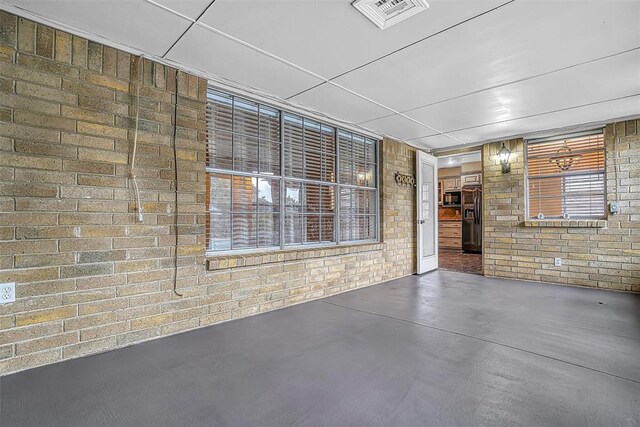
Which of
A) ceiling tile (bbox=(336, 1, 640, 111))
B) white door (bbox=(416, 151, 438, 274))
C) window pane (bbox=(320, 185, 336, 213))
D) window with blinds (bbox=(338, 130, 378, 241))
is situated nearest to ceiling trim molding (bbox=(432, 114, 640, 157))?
white door (bbox=(416, 151, 438, 274))

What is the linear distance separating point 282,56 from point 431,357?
274 cm

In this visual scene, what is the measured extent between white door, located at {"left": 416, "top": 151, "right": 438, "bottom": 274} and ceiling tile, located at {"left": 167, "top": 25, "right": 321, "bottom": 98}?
10.7ft

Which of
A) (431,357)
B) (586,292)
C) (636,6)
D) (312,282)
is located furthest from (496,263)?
(636,6)

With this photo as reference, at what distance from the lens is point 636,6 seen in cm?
203

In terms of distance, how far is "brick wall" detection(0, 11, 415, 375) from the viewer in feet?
6.85

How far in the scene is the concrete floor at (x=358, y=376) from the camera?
165 centimetres

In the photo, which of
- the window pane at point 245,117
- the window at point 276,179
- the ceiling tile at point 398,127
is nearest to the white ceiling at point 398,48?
the window pane at point 245,117

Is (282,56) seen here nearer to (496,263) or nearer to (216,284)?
(216,284)

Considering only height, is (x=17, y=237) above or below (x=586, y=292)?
above

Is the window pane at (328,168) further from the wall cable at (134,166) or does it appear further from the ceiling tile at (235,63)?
the wall cable at (134,166)

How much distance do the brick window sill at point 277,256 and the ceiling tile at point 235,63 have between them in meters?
1.80

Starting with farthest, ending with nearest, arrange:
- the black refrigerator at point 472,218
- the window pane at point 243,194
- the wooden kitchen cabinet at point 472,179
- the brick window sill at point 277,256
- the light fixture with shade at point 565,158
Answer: the wooden kitchen cabinet at point 472,179 < the black refrigerator at point 472,218 < the light fixture with shade at point 565,158 < the window pane at point 243,194 < the brick window sill at point 277,256

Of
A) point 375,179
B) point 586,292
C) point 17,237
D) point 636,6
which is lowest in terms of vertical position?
point 586,292

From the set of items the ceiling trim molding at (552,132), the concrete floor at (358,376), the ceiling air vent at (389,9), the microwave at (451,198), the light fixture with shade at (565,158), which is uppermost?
the ceiling air vent at (389,9)
